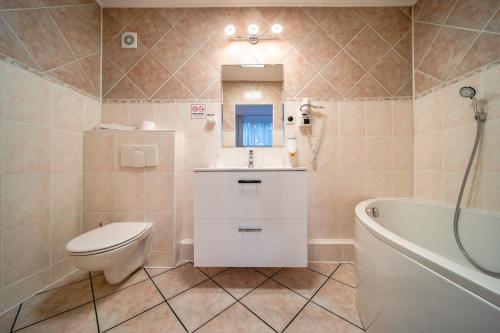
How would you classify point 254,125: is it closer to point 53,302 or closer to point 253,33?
point 253,33

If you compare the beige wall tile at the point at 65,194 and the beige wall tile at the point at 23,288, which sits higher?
the beige wall tile at the point at 65,194

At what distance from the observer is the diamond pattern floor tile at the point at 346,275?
121cm

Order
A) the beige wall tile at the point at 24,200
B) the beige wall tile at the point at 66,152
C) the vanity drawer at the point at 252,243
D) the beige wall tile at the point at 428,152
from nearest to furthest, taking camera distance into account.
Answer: the beige wall tile at the point at 24,200, the vanity drawer at the point at 252,243, the beige wall tile at the point at 66,152, the beige wall tile at the point at 428,152

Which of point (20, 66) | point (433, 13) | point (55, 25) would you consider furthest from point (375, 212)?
point (55, 25)

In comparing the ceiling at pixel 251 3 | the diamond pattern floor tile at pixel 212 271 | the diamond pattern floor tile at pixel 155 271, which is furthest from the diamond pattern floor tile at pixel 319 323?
the ceiling at pixel 251 3

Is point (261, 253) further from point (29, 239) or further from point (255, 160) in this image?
point (29, 239)

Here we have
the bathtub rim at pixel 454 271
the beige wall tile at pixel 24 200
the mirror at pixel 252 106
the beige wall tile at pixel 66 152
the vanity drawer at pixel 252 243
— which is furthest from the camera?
the mirror at pixel 252 106

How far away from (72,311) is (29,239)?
20.5 inches

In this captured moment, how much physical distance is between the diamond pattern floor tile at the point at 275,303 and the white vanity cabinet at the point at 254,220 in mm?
187

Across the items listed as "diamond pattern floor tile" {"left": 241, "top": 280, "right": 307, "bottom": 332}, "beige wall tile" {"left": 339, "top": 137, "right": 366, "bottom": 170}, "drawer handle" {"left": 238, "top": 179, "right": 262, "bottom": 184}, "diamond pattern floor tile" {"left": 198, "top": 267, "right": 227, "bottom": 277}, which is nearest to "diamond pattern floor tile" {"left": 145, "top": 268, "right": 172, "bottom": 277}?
"diamond pattern floor tile" {"left": 198, "top": 267, "right": 227, "bottom": 277}

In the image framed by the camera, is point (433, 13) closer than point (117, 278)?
No

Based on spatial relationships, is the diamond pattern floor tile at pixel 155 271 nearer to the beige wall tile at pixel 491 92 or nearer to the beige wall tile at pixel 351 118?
the beige wall tile at pixel 351 118

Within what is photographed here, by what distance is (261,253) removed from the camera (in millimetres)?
1095

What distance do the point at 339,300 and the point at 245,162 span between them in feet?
3.73
